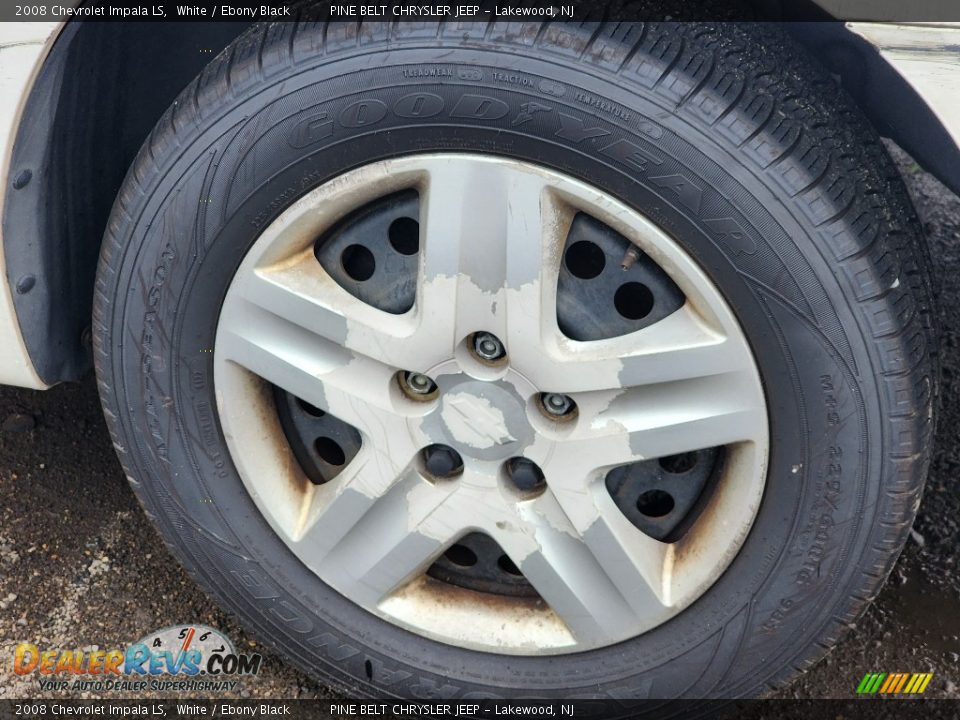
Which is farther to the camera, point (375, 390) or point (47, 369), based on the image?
point (47, 369)

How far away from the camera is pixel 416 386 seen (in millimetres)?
1767

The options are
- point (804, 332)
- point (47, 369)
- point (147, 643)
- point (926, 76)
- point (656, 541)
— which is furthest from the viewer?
point (147, 643)

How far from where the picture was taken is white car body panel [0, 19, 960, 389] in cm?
138

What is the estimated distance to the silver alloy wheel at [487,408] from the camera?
1.58m

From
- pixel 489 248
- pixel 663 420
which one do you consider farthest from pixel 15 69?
pixel 663 420

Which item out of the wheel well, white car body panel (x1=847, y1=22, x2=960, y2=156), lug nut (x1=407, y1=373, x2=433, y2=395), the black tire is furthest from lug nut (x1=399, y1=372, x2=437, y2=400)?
white car body panel (x1=847, y1=22, x2=960, y2=156)

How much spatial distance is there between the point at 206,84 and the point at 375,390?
1.94 ft

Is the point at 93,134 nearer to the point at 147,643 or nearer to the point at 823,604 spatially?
the point at 147,643

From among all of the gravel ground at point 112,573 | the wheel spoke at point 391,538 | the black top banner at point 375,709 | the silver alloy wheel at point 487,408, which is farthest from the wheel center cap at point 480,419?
the gravel ground at point 112,573

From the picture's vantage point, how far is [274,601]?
199 centimetres

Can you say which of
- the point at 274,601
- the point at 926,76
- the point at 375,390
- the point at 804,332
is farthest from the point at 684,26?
the point at 274,601

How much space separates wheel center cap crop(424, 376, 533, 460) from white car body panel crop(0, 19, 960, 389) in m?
0.76

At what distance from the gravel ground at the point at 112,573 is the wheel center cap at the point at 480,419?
75 cm

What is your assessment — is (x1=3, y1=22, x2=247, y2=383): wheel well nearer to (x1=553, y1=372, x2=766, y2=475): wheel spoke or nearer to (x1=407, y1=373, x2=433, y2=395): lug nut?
(x1=407, y1=373, x2=433, y2=395): lug nut
